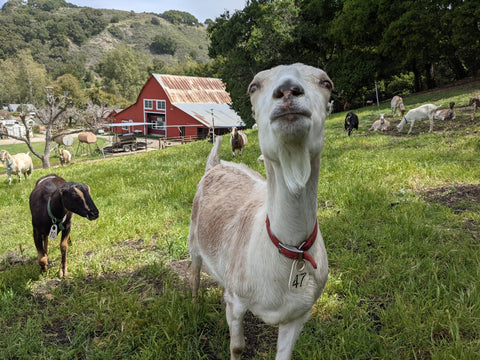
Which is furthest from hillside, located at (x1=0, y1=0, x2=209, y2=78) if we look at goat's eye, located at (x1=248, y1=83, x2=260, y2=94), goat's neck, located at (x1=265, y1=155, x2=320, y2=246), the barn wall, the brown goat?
goat's neck, located at (x1=265, y1=155, x2=320, y2=246)

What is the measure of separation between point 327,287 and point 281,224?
6.13ft

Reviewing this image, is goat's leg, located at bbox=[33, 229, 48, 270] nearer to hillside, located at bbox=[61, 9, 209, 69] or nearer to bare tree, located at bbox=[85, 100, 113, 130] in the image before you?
bare tree, located at bbox=[85, 100, 113, 130]

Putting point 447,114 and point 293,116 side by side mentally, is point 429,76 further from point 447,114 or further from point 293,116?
point 293,116

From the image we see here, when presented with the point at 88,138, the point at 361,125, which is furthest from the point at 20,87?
the point at 361,125

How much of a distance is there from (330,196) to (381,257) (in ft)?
6.54

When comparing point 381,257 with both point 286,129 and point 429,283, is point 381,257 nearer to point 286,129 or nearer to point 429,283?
point 429,283

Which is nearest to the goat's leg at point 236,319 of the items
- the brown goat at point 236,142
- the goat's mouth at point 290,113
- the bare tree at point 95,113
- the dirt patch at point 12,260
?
the goat's mouth at point 290,113

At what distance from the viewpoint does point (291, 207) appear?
147cm

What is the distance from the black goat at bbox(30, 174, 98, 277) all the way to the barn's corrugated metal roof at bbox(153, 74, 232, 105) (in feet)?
122

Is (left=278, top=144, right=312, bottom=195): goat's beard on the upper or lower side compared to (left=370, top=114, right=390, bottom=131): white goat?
lower

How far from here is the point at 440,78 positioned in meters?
33.8

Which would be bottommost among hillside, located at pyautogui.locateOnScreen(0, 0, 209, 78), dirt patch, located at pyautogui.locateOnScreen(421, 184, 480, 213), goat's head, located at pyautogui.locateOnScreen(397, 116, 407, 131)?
dirt patch, located at pyautogui.locateOnScreen(421, 184, 480, 213)

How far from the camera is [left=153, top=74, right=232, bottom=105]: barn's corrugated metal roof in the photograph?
4119 cm

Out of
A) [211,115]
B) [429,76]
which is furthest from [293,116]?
[211,115]
